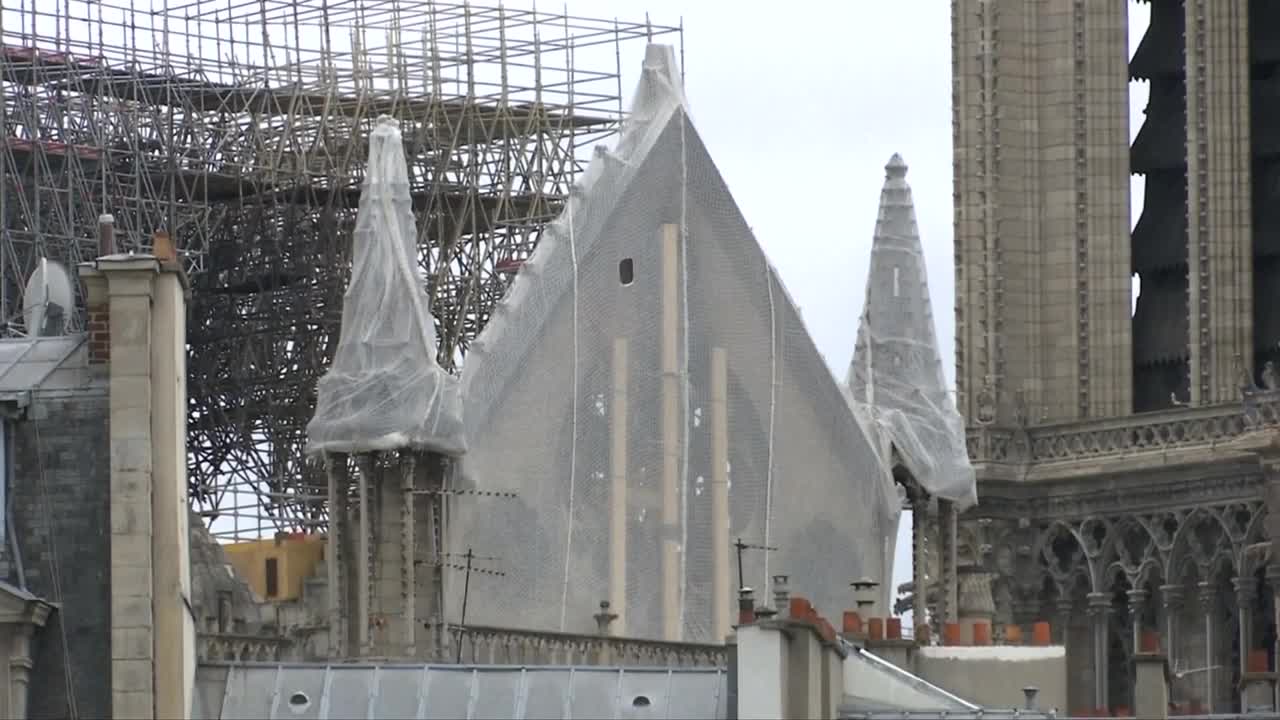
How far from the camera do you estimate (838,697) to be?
1961 inches

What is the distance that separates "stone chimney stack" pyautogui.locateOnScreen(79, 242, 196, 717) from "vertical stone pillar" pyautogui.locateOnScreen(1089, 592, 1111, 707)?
5354 cm

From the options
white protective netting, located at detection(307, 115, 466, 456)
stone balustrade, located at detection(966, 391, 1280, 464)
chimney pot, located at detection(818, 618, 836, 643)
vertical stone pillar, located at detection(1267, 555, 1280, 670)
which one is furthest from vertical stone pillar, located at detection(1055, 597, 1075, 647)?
chimney pot, located at detection(818, 618, 836, 643)

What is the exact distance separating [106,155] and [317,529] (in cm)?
611

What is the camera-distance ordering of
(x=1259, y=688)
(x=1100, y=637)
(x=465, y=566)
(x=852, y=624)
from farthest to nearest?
(x=1100, y=637)
(x=1259, y=688)
(x=465, y=566)
(x=852, y=624)

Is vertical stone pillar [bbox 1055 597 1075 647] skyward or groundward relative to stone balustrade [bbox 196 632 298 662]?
skyward

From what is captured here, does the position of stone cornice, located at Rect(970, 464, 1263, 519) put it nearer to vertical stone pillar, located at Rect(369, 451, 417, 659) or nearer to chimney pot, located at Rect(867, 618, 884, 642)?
vertical stone pillar, located at Rect(369, 451, 417, 659)

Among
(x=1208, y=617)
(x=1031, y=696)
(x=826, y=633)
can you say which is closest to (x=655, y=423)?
(x=1031, y=696)

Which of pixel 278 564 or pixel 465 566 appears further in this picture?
pixel 278 564

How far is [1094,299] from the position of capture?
104500 millimetres

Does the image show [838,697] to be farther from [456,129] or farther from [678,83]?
[456,129]

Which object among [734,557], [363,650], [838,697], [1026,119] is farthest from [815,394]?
[1026,119]

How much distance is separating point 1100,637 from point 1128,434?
3.22 meters

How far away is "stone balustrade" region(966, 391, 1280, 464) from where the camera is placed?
327ft

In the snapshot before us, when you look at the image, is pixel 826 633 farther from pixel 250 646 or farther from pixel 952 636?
pixel 250 646
